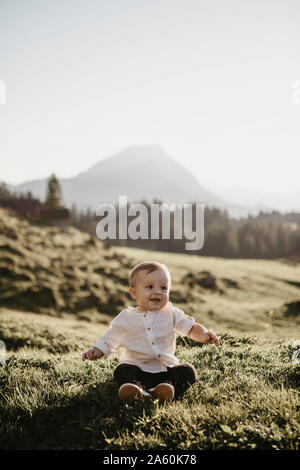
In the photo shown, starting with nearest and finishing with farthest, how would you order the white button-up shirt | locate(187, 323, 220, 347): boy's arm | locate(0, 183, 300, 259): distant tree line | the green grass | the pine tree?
1. the green grass
2. the white button-up shirt
3. locate(187, 323, 220, 347): boy's arm
4. the pine tree
5. locate(0, 183, 300, 259): distant tree line

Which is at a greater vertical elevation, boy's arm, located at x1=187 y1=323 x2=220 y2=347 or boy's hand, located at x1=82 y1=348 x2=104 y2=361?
boy's arm, located at x1=187 y1=323 x2=220 y2=347

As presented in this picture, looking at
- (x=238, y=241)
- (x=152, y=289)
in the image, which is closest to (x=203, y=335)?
(x=152, y=289)

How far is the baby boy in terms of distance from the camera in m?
3.84

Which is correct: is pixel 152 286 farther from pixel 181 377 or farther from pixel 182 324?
pixel 181 377

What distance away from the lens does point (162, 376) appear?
388cm

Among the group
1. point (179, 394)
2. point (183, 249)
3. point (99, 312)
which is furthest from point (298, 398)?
point (183, 249)

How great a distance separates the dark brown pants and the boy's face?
26.5 inches

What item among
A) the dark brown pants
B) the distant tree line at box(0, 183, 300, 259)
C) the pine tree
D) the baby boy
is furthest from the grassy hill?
the distant tree line at box(0, 183, 300, 259)

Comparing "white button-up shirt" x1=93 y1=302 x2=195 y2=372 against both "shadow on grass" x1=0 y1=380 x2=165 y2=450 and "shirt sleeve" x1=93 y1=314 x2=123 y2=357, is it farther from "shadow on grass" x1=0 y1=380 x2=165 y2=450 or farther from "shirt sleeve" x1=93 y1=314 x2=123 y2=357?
"shadow on grass" x1=0 y1=380 x2=165 y2=450

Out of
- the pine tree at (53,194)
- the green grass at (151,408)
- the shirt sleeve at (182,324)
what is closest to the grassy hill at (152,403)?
the green grass at (151,408)

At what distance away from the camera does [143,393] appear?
3.57 m

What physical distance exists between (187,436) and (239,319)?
17.5 metres
